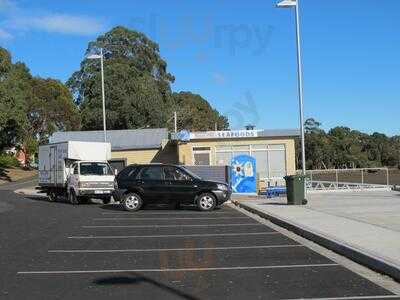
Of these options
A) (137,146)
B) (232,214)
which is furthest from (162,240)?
(137,146)

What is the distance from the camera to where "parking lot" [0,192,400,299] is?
8320 mm

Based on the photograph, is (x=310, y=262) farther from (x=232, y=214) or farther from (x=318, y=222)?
(x=232, y=214)

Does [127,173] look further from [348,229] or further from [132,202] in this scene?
[348,229]

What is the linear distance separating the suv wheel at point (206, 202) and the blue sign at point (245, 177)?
35.9 ft

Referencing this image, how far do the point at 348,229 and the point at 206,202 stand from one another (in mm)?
9312

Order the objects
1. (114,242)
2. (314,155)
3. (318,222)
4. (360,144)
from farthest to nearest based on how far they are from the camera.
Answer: (360,144) < (314,155) < (318,222) < (114,242)

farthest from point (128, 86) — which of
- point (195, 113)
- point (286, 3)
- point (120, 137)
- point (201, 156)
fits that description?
point (286, 3)

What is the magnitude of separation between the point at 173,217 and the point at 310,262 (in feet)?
32.4

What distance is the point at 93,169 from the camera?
28438 mm

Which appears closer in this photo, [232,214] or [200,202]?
[232,214]

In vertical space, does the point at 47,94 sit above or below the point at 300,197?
above

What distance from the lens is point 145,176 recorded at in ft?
76.4

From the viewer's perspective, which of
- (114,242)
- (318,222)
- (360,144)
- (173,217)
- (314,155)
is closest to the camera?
(114,242)

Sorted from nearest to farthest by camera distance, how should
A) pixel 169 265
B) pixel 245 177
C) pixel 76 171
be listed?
pixel 169 265 → pixel 76 171 → pixel 245 177
